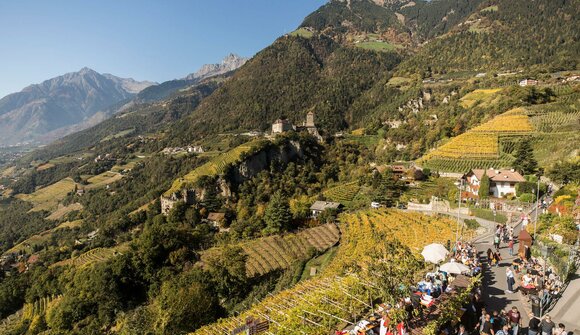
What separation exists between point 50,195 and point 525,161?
513 feet

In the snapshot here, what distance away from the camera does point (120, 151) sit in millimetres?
173125

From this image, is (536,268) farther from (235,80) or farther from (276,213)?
(235,80)

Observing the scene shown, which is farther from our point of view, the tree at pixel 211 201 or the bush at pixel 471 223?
the tree at pixel 211 201

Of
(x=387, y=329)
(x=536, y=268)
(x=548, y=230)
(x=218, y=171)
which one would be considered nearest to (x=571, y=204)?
(x=548, y=230)

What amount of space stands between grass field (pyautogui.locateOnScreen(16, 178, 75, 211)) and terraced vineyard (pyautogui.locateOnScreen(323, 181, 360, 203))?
4310 inches

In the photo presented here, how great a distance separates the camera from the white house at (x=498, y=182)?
148 feet

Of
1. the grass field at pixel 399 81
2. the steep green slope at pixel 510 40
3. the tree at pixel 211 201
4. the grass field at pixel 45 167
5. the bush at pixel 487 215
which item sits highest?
the steep green slope at pixel 510 40

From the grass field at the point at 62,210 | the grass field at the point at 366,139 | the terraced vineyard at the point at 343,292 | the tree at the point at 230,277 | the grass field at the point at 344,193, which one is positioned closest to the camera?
the terraced vineyard at the point at 343,292

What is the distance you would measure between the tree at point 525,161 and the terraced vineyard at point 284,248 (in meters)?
26.9

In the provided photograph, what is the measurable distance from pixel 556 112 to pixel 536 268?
59533mm

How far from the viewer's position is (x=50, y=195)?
138m

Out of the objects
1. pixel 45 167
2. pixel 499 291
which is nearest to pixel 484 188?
pixel 499 291

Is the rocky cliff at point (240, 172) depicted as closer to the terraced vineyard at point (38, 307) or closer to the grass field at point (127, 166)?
the terraced vineyard at point (38, 307)

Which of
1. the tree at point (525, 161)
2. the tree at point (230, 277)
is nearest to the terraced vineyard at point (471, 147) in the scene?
the tree at point (525, 161)
